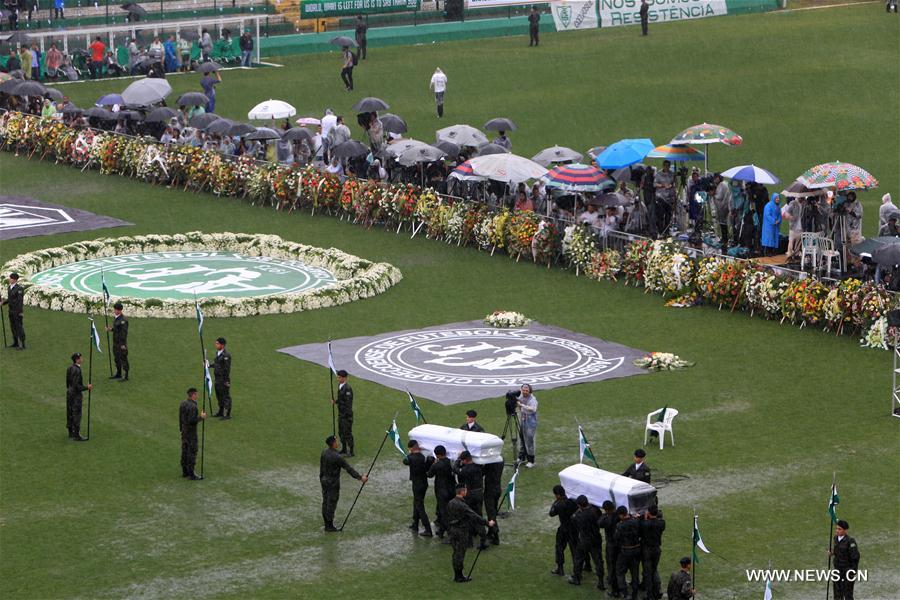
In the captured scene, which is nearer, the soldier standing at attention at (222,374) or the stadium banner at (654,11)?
the soldier standing at attention at (222,374)

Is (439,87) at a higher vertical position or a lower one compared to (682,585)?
higher

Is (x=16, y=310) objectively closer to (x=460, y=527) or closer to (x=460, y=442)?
(x=460, y=442)

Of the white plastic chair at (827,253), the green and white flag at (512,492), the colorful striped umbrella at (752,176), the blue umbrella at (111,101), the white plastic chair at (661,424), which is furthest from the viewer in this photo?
the blue umbrella at (111,101)

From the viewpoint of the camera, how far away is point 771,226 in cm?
3681

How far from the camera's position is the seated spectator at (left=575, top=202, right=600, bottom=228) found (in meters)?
38.3

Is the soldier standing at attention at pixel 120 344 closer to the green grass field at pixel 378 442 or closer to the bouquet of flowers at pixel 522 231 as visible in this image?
the green grass field at pixel 378 442

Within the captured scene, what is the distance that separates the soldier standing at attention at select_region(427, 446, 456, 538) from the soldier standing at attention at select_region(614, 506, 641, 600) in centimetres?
279

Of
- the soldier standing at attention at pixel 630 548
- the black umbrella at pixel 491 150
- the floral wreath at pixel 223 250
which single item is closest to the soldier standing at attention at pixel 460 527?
the soldier standing at attention at pixel 630 548

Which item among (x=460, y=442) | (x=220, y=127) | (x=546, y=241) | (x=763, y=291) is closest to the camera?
(x=460, y=442)

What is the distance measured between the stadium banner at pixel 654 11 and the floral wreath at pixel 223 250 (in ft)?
128

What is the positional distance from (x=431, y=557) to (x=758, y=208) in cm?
1787

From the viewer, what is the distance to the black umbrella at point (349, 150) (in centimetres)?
4366

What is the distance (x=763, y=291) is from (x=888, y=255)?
3088mm

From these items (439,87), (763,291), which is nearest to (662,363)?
(763,291)
